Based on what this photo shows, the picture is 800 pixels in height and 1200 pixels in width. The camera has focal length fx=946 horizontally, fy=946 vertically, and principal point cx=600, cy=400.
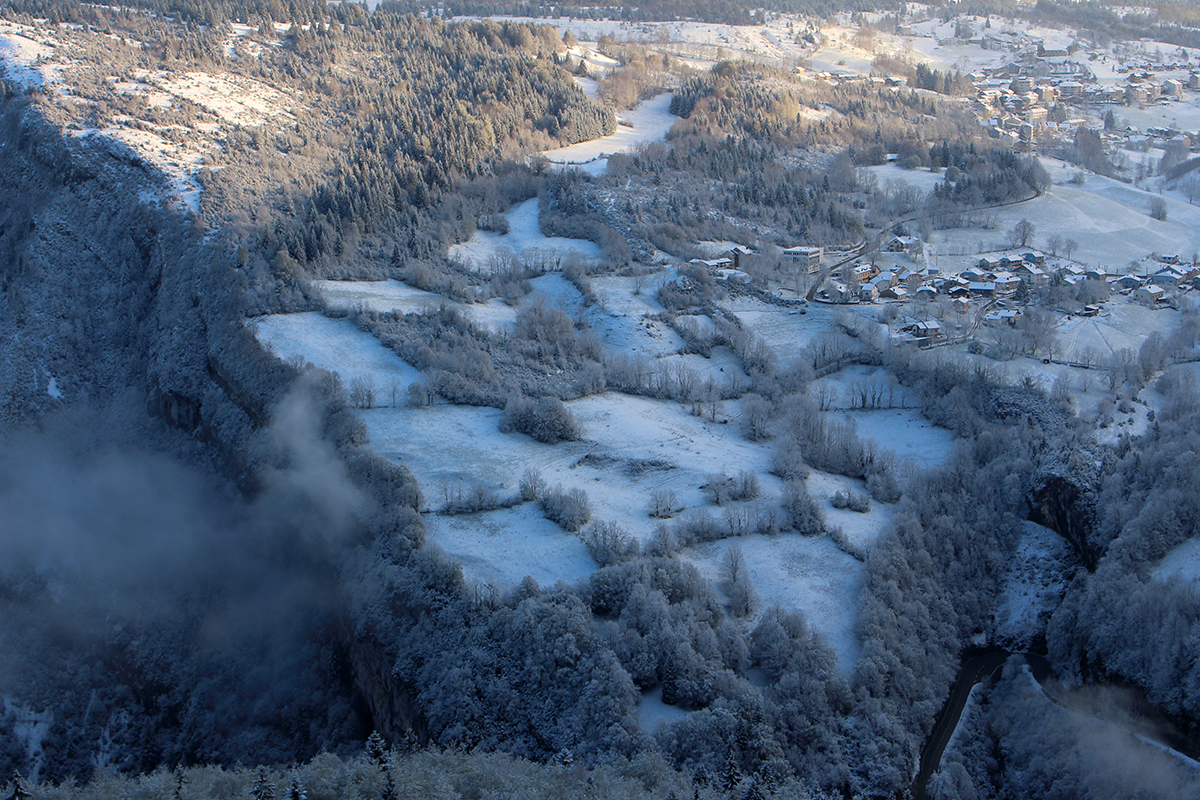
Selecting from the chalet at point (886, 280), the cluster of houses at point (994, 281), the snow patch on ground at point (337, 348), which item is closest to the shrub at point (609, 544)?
the snow patch on ground at point (337, 348)

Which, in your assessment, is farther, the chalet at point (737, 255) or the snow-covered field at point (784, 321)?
the chalet at point (737, 255)

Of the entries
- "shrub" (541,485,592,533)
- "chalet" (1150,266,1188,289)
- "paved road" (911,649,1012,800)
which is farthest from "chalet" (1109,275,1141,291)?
"shrub" (541,485,592,533)

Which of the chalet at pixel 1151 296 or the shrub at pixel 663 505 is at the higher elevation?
the chalet at pixel 1151 296

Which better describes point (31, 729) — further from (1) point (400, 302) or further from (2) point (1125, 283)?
(2) point (1125, 283)

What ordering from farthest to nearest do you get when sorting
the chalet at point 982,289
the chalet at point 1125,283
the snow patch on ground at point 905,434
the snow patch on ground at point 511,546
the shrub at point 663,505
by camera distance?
the chalet at point 1125,283 < the chalet at point 982,289 < the snow patch on ground at point 905,434 < the shrub at point 663,505 < the snow patch on ground at point 511,546

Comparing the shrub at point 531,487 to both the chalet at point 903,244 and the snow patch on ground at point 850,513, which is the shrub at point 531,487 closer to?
the snow patch on ground at point 850,513

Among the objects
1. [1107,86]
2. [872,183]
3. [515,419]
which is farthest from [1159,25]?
[515,419]

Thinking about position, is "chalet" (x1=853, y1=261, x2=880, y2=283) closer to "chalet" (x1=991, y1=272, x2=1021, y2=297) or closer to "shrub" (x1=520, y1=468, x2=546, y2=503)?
"chalet" (x1=991, y1=272, x2=1021, y2=297)

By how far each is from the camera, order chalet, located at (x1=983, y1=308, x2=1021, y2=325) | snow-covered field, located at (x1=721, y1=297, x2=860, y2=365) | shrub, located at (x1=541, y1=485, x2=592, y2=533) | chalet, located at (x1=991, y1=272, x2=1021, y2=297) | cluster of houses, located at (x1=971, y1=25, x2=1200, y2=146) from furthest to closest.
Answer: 1. cluster of houses, located at (x1=971, y1=25, x2=1200, y2=146)
2. chalet, located at (x1=991, y1=272, x2=1021, y2=297)
3. snow-covered field, located at (x1=721, y1=297, x2=860, y2=365)
4. chalet, located at (x1=983, y1=308, x2=1021, y2=325)
5. shrub, located at (x1=541, y1=485, x2=592, y2=533)
